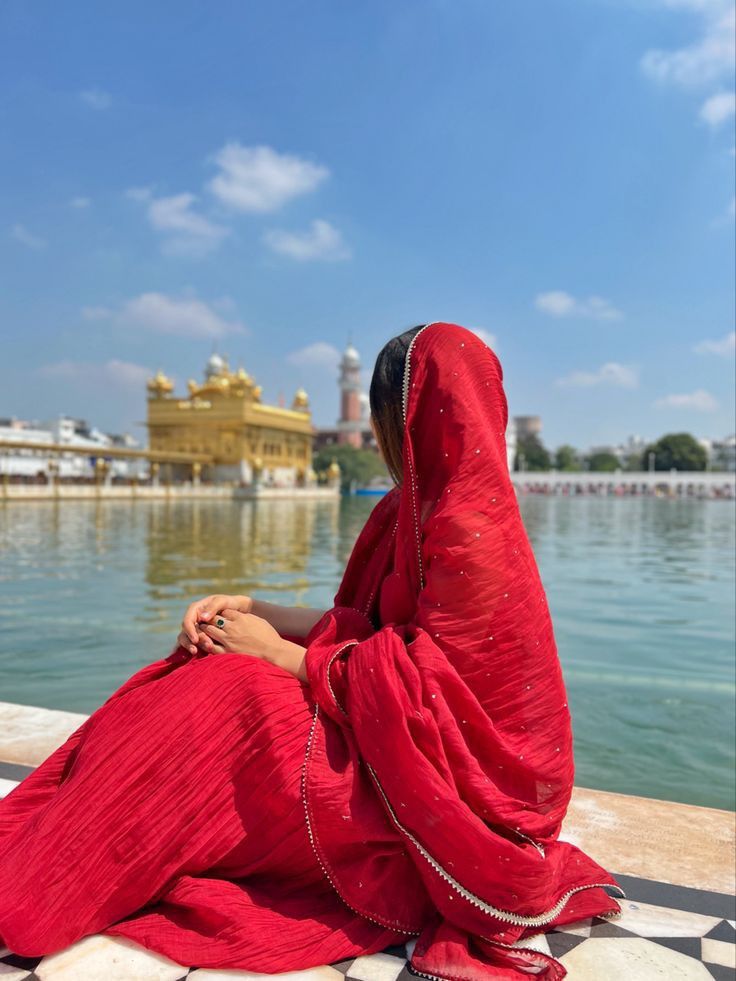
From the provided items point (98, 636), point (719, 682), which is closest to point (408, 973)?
point (719, 682)

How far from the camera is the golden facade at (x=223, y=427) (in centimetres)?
3562

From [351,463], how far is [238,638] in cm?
4519

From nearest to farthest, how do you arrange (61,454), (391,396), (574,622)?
1. (391,396)
2. (574,622)
3. (61,454)

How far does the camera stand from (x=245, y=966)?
37.4 inches

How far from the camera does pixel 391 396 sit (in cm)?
106

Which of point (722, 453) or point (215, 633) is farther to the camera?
point (722, 453)

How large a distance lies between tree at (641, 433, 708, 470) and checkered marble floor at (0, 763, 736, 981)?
61867 mm

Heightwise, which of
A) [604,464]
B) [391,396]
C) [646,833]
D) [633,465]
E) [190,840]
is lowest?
[646,833]

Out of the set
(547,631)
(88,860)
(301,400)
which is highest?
(301,400)

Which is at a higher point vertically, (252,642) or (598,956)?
(252,642)

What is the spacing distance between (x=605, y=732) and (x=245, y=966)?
2.22 meters

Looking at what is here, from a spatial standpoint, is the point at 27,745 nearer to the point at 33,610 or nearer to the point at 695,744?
the point at 695,744

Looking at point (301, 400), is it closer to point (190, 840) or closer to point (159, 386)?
point (159, 386)

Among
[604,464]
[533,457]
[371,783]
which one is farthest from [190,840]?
[604,464]
